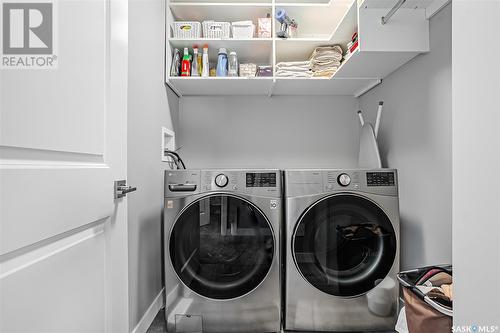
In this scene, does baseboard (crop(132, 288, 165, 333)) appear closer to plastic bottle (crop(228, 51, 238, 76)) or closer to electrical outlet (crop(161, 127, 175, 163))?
electrical outlet (crop(161, 127, 175, 163))

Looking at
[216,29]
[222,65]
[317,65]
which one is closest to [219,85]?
[222,65]

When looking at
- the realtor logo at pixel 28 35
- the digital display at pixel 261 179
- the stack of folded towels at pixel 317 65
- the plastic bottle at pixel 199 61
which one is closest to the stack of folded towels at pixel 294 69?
the stack of folded towels at pixel 317 65

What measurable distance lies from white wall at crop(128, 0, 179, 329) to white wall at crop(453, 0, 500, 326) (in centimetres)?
126

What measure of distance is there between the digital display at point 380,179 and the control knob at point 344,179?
11cm

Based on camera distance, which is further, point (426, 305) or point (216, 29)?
A: point (216, 29)

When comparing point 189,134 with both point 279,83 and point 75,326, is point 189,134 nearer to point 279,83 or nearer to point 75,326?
point 279,83

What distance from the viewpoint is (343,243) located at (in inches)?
56.2

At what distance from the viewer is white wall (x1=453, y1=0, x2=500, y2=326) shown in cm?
47

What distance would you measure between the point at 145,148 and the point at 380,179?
1336 millimetres

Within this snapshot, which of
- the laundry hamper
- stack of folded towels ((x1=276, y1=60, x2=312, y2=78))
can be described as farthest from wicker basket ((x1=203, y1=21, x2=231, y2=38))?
the laundry hamper

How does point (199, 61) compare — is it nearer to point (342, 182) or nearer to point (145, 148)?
point (145, 148)

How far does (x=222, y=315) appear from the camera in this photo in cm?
144

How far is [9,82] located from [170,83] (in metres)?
1.39

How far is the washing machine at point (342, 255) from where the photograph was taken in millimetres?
1422
